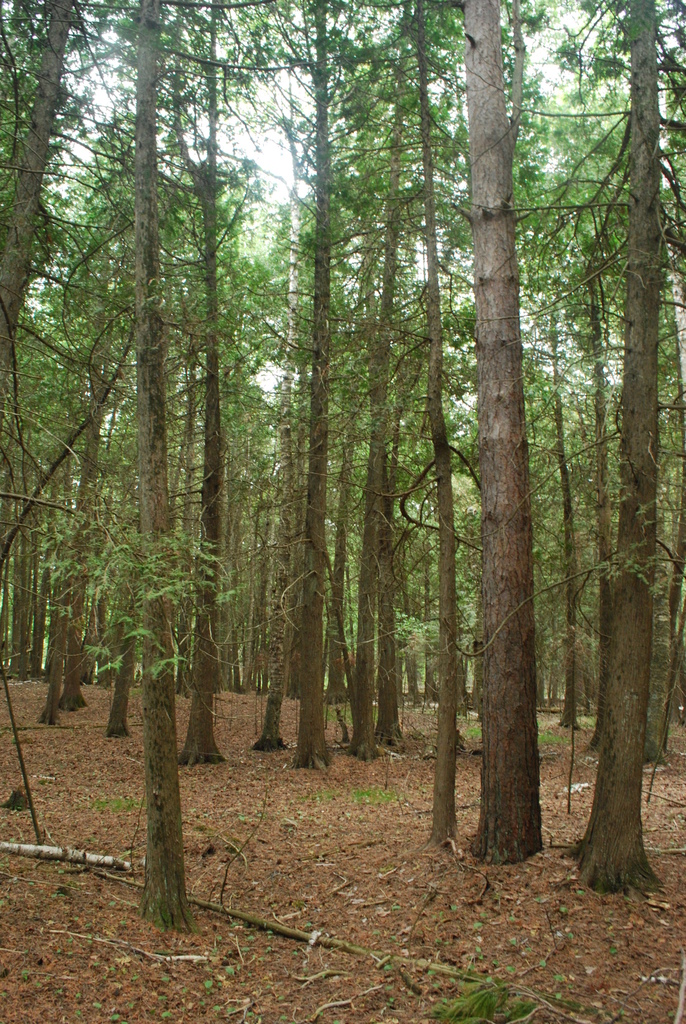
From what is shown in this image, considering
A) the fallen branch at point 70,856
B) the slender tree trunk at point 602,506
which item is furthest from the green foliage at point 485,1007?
the fallen branch at point 70,856

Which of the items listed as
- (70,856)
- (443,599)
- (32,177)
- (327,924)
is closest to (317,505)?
(443,599)

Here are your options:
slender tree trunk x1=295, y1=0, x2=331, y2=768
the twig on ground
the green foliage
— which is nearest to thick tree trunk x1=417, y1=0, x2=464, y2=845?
the twig on ground

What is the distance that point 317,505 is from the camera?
12141 mm

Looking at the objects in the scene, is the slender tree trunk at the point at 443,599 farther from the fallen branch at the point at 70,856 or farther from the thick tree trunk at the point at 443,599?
the fallen branch at the point at 70,856

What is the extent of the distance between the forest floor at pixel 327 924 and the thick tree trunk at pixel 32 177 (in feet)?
16.3

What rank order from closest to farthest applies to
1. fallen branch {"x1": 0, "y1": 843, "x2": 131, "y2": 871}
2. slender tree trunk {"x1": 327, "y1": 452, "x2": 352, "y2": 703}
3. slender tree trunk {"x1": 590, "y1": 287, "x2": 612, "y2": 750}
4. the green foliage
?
1. the green foliage
2. slender tree trunk {"x1": 590, "y1": 287, "x2": 612, "y2": 750}
3. fallen branch {"x1": 0, "y1": 843, "x2": 131, "y2": 871}
4. slender tree trunk {"x1": 327, "y1": 452, "x2": 352, "y2": 703}

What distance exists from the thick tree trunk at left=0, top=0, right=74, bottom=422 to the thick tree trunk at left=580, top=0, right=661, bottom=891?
5.54 metres

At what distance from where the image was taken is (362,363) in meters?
10.7

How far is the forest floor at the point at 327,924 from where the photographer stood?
4.18m

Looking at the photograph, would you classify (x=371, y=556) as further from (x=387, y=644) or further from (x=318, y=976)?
(x=318, y=976)

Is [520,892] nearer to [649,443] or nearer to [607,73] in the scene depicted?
[649,443]

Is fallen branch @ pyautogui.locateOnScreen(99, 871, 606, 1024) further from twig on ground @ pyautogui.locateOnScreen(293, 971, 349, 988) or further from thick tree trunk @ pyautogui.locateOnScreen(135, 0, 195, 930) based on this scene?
thick tree trunk @ pyautogui.locateOnScreen(135, 0, 195, 930)

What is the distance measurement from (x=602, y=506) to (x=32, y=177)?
7.75 m

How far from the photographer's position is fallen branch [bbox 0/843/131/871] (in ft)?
20.4
